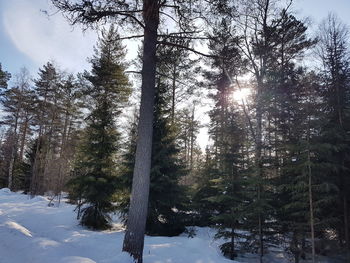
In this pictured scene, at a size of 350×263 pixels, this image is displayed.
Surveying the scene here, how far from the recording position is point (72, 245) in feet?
22.7

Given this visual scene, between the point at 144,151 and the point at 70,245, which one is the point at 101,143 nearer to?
the point at 70,245

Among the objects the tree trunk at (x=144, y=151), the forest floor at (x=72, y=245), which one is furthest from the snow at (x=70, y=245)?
the tree trunk at (x=144, y=151)

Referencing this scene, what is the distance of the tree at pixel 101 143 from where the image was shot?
11961mm

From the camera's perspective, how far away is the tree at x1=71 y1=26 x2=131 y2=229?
11961 mm

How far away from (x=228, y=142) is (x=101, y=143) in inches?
236

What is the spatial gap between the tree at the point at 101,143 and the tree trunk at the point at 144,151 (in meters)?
5.01

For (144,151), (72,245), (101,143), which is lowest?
(72,245)

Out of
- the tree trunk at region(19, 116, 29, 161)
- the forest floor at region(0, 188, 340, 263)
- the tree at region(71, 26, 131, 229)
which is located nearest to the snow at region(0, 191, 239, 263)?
the forest floor at region(0, 188, 340, 263)

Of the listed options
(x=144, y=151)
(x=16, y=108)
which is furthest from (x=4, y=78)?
(x=144, y=151)

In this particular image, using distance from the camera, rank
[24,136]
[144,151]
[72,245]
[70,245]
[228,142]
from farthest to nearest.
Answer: [24,136] < [228,142] < [72,245] < [70,245] < [144,151]

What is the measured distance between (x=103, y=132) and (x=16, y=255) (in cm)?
815

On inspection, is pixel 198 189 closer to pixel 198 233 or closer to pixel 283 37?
pixel 198 233

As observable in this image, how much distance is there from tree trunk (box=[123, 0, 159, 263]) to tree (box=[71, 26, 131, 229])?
5.01 m

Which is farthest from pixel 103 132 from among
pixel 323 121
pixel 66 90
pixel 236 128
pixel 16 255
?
pixel 66 90
